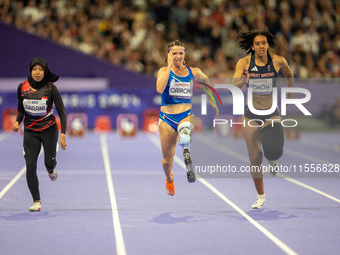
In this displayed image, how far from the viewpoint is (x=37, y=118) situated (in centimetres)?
696

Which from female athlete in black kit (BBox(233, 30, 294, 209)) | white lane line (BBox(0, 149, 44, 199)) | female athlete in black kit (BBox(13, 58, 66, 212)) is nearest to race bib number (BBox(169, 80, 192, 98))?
female athlete in black kit (BBox(233, 30, 294, 209))

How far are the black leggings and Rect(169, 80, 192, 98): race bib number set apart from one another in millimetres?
1624

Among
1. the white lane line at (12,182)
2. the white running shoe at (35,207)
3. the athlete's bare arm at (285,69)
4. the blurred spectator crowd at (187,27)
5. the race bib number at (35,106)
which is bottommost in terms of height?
the white running shoe at (35,207)

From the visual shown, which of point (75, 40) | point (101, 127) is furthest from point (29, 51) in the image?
point (101, 127)

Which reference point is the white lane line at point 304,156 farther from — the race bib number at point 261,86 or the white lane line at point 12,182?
the white lane line at point 12,182

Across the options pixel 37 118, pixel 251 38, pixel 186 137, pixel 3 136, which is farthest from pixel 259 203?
pixel 3 136

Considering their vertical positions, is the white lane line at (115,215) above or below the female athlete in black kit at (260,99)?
below

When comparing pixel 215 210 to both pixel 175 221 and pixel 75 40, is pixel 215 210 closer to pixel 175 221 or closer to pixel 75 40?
pixel 175 221

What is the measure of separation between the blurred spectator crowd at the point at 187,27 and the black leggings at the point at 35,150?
50.0 feet

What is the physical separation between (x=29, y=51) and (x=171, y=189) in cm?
1402

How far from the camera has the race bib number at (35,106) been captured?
689cm

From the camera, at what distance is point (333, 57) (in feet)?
78.1

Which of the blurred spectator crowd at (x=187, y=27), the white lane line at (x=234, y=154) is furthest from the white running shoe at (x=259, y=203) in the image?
the blurred spectator crowd at (x=187, y=27)

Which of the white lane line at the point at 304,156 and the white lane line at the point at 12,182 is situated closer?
the white lane line at the point at 12,182
